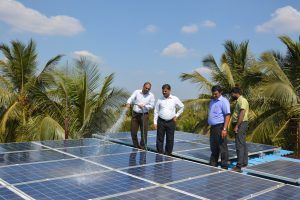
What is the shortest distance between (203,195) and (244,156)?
3298 mm

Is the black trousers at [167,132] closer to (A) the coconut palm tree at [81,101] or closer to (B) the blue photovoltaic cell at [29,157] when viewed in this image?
(B) the blue photovoltaic cell at [29,157]

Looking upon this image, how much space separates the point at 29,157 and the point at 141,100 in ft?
10.1

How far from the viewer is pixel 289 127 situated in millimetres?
12453

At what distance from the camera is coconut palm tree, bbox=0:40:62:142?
41.5 ft

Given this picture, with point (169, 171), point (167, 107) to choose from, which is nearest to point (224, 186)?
point (169, 171)

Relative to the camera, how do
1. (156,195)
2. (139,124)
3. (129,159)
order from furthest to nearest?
(139,124), (129,159), (156,195)

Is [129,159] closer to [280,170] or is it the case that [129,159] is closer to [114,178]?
A: [114,178]

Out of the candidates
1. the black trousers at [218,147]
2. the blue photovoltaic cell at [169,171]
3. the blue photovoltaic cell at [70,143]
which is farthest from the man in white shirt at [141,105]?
the blue photovoltaic cell at [169,171]

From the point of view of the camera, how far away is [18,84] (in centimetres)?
1391

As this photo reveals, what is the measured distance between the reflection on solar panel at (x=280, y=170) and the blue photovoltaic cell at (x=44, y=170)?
2.81m

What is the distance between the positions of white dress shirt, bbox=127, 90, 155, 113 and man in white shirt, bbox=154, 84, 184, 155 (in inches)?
13.6

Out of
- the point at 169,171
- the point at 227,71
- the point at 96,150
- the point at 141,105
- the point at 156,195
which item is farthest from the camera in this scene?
the point at 227,71

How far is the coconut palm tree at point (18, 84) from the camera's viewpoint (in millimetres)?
12656

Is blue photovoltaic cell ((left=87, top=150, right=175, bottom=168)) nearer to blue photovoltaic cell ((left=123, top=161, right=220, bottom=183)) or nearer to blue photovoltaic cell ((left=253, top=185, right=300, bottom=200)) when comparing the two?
blue photovoltaic cell ((left=123, top=161, right=220, bottom=183))
